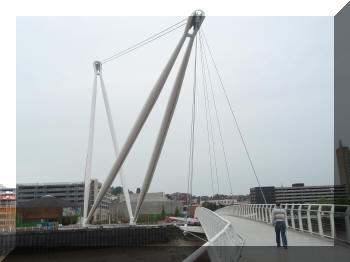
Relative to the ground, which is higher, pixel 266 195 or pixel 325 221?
pixel 325 221

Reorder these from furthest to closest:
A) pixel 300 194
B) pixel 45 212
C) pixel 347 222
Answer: pixel 300 194 < pixel 45 212 < pixel 347 222

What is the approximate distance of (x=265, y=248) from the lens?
9258mm

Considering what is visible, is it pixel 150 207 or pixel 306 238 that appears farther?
pixel 150 207

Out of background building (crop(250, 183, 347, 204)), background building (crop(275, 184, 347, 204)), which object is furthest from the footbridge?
background building (crop(275, 184, 347, 204))

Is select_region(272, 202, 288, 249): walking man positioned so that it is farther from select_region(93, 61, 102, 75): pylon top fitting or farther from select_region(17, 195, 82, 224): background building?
select_region(17, 195, 82, 224): background building

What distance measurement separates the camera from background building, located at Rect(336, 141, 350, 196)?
57669mm

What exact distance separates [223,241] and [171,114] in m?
14.4

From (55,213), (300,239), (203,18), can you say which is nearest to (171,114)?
(203,18)

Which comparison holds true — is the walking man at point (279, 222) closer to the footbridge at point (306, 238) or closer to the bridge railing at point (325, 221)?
the footbridge at point (306, 238)

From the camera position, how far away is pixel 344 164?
60.3m

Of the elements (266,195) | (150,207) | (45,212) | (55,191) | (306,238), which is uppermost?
(306,238)

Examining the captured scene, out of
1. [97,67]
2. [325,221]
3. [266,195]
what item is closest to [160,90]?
[325,221]

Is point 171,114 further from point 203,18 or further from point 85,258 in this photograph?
point 85,258

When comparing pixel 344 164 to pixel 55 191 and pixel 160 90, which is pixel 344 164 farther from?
pixel 55 191
